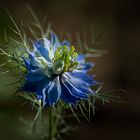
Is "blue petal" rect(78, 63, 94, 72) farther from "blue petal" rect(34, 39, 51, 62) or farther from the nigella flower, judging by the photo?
"blue petal" rect(34, 39, 51, 62)

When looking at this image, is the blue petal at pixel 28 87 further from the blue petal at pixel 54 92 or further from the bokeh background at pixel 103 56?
the bokeh background at pixel 103 56

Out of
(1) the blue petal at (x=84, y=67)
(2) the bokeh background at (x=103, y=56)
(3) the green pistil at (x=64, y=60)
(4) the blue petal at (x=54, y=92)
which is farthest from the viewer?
(2) the bokeh background at (x=103, y=56)

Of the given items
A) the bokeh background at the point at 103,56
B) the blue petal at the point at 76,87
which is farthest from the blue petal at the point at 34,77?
the bokeh background at the point at 103,56

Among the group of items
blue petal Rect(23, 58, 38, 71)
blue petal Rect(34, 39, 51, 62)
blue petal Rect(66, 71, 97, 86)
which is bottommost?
blue petal Rect(66, 71, 97, 86)

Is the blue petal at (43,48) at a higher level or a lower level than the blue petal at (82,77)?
higher

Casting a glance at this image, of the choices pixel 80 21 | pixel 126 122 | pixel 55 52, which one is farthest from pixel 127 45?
pixel 55 52

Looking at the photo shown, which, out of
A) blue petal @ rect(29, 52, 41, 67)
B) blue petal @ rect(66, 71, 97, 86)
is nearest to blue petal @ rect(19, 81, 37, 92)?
blue petal @ rect(29, 52, 41, 67)
